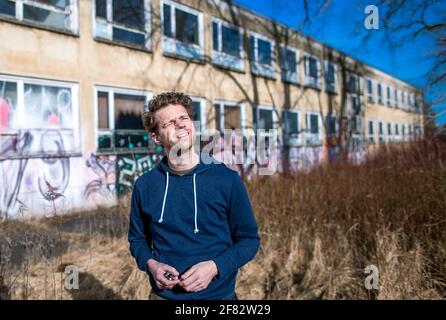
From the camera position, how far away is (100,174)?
9.17 meters

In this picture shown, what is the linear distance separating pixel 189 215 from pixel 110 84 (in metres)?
8.76

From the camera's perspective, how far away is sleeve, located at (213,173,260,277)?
5.28ft

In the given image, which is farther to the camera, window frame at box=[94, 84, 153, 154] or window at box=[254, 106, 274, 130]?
window at box=[254, 106, 274, 130]

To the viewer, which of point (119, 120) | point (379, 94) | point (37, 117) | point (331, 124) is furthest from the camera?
point (379, 94)

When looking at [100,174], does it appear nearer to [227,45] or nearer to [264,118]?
[227,45]

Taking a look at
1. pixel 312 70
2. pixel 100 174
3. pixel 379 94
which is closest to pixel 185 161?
pixel 100 174

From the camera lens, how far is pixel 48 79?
27.1 feet

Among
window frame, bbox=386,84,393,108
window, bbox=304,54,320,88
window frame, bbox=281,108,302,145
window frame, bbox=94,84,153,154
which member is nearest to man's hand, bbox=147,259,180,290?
window frame, bbox=94,84,153,154

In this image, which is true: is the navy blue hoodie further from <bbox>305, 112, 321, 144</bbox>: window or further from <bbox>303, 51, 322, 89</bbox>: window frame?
<bbox>303, 51, 322, 89</bbox>: window frame

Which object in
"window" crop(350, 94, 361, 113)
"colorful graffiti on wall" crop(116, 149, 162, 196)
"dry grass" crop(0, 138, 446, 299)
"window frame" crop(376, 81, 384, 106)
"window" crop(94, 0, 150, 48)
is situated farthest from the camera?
"window frame" crop(376, 81, 384, 106)

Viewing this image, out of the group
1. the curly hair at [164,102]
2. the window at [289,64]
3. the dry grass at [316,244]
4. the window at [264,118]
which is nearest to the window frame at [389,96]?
the window at [289,64]

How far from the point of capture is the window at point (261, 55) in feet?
48.6

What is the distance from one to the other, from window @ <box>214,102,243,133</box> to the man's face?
11.3m

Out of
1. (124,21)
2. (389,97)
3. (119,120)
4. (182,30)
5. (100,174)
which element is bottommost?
(100,174)
